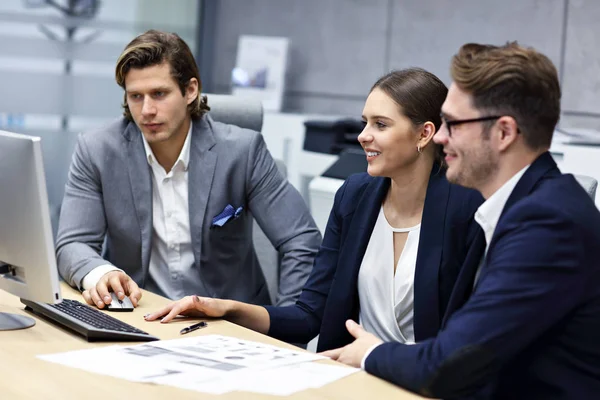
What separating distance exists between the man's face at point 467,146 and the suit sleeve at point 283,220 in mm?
994

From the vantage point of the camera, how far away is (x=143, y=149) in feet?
8.76

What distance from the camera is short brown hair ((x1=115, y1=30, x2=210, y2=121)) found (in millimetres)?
2605

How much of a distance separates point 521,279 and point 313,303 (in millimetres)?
844

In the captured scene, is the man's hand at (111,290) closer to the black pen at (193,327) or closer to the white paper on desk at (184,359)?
the black pen at (193,327)

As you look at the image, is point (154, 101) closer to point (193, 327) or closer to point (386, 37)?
point (193, 327)

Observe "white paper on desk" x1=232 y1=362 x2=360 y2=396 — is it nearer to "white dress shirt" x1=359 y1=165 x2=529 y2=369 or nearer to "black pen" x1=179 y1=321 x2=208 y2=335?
"white dress shirt" x1=359 y1=165 x2=529 y2=369

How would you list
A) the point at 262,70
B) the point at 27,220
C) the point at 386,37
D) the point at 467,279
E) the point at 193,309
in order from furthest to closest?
the point at 262,70 → the point at 386,37 → the point at 193,309 → the point at 27,220 → the point at 467,279

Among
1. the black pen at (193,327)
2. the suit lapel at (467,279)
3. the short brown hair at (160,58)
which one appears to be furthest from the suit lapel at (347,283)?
the short brown hair at (160,58)

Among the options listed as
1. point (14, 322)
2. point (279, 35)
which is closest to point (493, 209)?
point (14, 322)

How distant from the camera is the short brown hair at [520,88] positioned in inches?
62.5

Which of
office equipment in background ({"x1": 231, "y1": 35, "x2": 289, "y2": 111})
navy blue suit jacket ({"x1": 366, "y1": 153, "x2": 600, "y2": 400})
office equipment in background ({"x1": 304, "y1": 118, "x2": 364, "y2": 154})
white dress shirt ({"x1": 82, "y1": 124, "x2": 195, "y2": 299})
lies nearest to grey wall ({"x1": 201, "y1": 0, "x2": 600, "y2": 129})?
office equipment in background ({"x1": 231, "y1": 35, "x2": 289, "y2": 111})

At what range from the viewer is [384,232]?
2.21 meters

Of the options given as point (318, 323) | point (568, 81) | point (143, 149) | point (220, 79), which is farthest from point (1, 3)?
point (318, 323)

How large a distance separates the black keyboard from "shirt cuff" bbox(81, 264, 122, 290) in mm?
142
